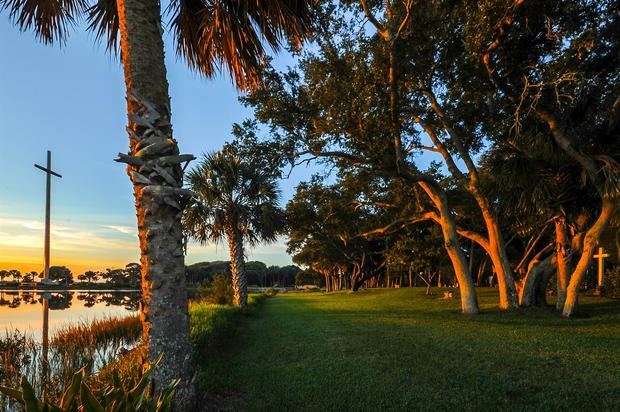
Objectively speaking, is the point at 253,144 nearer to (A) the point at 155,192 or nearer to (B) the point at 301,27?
(B) the point at 301,27

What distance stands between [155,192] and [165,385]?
1708mm

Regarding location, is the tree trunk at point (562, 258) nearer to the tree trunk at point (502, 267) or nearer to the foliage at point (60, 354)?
the tree trunk at point (502, 267)

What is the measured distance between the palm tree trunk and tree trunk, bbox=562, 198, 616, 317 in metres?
11.1

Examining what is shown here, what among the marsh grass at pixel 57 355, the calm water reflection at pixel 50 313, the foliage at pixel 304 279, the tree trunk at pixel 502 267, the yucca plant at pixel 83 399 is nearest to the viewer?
the yucca plant at pixel 83 399

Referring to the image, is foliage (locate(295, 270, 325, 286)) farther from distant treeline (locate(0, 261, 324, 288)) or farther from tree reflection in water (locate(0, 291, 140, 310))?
tree reflection in water (locate(0, 291, 140, 310))

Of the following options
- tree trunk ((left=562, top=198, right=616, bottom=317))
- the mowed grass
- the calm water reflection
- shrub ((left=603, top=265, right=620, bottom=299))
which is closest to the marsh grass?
the calm water reflection

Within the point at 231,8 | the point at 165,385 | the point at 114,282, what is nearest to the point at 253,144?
the point at 231,8

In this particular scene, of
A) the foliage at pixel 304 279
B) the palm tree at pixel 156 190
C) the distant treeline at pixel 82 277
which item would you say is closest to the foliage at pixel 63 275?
the distant treeline at pixel 82 277

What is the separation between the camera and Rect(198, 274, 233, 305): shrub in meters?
18.3

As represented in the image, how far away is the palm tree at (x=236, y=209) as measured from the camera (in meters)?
17.2

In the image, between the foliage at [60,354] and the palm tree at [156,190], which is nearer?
the palm tree at [156,190]

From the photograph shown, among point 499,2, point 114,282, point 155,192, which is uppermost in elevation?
point 499,2

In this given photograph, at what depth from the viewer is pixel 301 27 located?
16.8 ft

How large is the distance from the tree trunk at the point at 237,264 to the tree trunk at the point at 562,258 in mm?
12055
